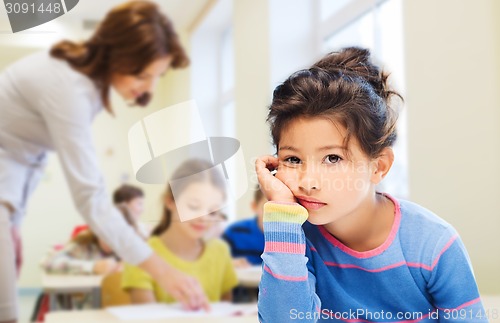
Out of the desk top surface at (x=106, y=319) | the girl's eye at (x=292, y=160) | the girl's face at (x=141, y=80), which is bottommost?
the desk top surface at (x=106, y=319)

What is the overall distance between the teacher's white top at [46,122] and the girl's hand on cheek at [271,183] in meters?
0.30

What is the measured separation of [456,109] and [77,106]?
0.40 metres

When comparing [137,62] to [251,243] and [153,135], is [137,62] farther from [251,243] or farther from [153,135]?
[251,243]

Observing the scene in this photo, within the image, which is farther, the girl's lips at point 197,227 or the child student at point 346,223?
the girl's lips at point 197,227

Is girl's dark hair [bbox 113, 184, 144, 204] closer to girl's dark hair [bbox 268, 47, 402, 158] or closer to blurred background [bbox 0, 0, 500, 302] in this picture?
blurred background [bbox 0, 0, 500, 302]

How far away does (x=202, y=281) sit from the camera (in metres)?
1.15

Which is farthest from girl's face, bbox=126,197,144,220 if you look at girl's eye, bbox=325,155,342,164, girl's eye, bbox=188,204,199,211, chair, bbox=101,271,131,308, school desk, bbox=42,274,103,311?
girl's eye, bbox=325,155,342,164

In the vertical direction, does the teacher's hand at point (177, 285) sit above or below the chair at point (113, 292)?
above

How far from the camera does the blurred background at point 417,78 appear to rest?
19.5 inches

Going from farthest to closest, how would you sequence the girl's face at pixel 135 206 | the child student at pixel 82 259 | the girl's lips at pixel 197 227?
1. the child student at pixel 82 259
2. the girl's lips at pixel 197 227
3. the girl's face at pixel 135 206

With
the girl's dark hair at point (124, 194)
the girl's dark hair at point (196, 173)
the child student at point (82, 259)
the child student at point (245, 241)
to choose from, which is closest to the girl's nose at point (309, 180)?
the girl's dark hair at point (196, 173)

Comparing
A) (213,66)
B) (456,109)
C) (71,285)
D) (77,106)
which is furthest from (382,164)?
(71,285)

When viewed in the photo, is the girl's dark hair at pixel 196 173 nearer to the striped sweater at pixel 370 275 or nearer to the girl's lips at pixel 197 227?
the striped sweater at pixel 370 275

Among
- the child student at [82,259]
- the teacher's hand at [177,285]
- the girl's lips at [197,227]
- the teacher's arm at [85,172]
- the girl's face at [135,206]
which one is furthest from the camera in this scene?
the child student at [82,259]
